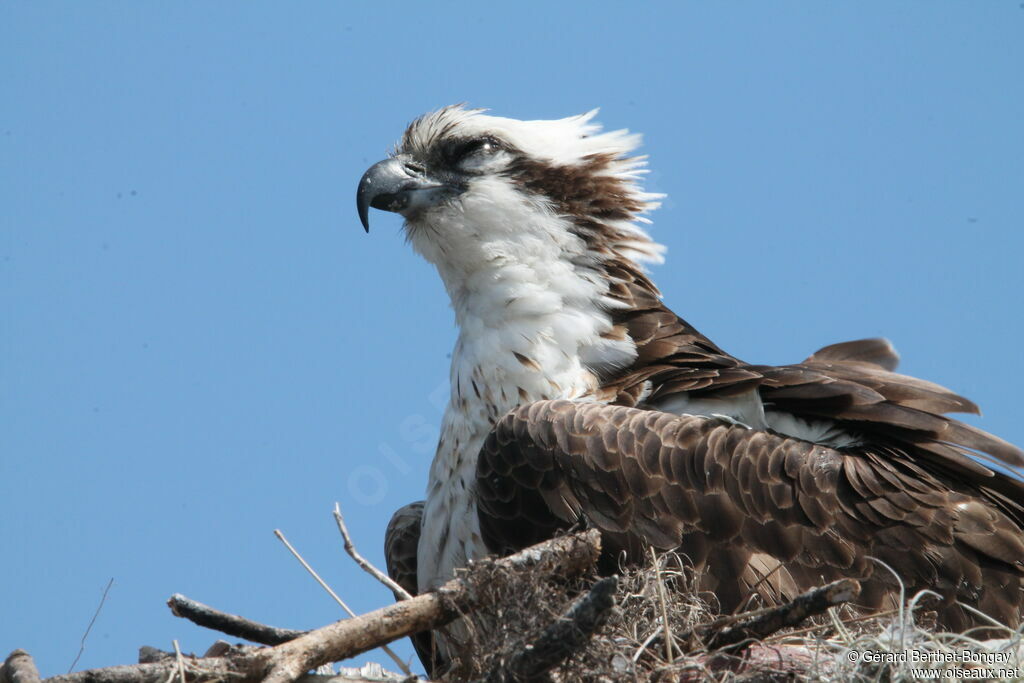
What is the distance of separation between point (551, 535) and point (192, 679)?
1.55 meters

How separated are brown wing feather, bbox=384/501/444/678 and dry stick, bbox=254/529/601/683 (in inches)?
64.2

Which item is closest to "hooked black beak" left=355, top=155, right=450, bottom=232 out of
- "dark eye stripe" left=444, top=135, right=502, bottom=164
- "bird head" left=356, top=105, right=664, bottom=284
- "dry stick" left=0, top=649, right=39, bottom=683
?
"bird head" left=356, top=105, right=664, bottom=284

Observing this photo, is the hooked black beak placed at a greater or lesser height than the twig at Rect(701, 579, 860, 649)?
greater

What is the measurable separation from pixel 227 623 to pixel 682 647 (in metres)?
1.70

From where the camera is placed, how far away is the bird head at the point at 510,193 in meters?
6.30

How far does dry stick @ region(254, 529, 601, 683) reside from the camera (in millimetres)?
4293

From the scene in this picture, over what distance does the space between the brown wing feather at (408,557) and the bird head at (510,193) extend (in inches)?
50.0

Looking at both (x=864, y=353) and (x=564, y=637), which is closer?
(x=564, y=637)

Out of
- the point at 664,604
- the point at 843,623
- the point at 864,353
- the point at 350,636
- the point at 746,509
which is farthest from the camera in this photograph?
the point at 864,353

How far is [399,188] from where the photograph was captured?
656 centimetres

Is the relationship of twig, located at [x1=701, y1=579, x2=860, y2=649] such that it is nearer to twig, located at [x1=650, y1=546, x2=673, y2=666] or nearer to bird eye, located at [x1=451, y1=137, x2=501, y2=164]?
twig, located at [x1=650, y1=546, x2=673, y2=666]

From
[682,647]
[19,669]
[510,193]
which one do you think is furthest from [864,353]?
[19,669]

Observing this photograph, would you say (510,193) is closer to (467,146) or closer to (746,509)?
(467,146)

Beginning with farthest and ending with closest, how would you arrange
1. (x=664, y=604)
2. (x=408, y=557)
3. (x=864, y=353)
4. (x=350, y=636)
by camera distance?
(x=864, y=353), (x=408, y=557), (x=664, y=604), (x=350, y=636)
